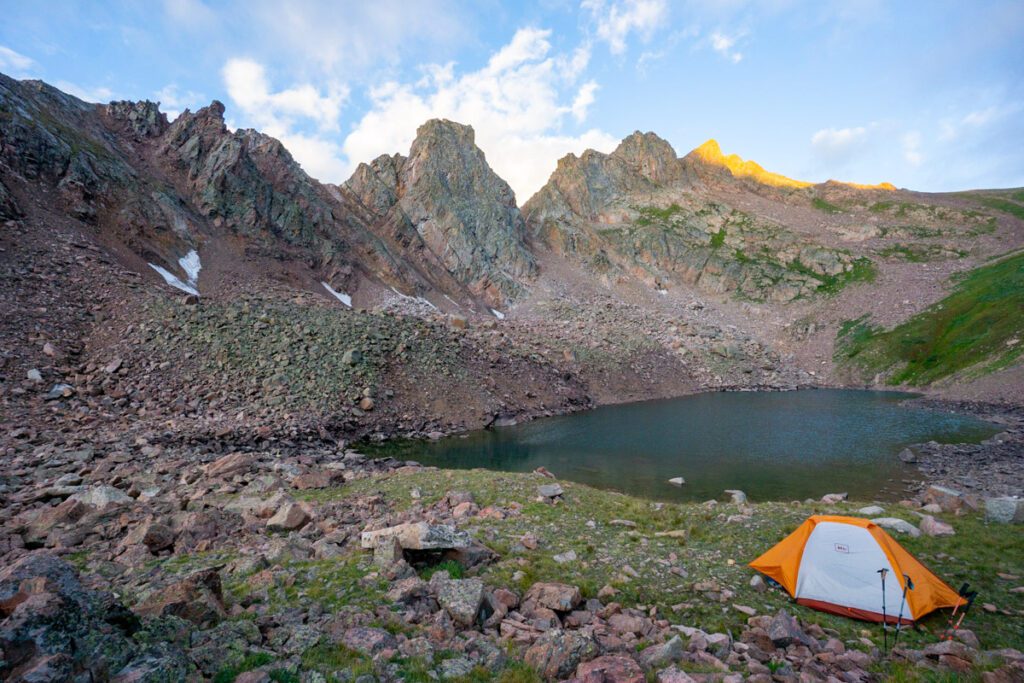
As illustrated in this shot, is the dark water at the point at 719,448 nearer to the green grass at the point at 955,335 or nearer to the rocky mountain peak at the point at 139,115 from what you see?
the green grass at the point at 955,335

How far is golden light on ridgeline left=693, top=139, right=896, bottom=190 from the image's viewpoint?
159250 millimetres

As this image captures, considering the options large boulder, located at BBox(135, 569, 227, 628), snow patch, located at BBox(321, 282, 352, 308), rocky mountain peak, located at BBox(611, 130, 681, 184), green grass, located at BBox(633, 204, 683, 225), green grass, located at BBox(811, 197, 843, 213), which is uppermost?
rocky mountain peak, located at BBox(611, 130, 681, 184)

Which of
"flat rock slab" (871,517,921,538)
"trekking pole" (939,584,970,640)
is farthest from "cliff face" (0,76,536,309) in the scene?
"trekking pole" (939,584,970,640)

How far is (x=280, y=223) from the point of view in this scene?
7056 centimetres

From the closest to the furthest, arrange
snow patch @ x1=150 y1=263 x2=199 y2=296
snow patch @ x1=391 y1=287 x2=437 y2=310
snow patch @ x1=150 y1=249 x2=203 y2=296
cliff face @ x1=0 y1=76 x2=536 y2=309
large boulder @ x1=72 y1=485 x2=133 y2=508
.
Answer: large boulder @ x1=72 y1=485 x2=133 y2=508
snow patch @ x1=150 y1=263 x2=199 y2=296
snow patch @ x1=150 y1=249 x2=203 y2=296
cliff face @ x1=0 y1=76 x2=536 y2=309
snow patch @ x1=391 y1=287 x2=437 y2=310

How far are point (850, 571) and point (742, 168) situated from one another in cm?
18144

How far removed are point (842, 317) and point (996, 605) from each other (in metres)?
99.4

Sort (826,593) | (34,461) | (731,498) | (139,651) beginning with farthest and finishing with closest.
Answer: (731,498) < (34,461) < (826,593) < (139,651)

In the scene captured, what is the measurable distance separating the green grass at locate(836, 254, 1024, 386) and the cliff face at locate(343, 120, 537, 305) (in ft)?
205

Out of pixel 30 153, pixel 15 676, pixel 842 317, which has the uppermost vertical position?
pixel 30 153

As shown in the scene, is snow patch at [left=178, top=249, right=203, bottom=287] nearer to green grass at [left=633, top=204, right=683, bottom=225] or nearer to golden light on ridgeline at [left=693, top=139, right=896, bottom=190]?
green grass at [left=633, top=204, right=683, bottom=225]

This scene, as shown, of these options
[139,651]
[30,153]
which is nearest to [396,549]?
[139,651]

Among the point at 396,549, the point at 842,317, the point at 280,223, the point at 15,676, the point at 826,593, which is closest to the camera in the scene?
the point at 15,676

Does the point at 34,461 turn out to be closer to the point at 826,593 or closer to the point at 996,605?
the point at 826,593
